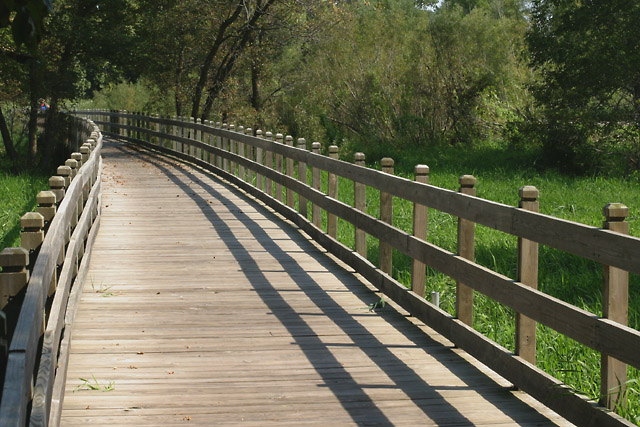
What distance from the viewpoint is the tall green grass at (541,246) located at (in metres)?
7.38

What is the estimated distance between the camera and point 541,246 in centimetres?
1214

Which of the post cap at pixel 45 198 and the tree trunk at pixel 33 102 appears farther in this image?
the tree trunk at pixel 33 102

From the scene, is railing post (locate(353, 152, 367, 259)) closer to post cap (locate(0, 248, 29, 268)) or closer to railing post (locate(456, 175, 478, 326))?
railing post (locate(456, 175, 478, 326))

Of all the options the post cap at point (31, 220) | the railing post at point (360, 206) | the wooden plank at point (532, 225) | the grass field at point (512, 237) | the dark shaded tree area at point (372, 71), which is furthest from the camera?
the dark shaded tree area at point (372, 71)

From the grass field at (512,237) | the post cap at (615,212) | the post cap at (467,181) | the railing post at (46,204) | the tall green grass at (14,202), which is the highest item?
the post cap at (615,212)

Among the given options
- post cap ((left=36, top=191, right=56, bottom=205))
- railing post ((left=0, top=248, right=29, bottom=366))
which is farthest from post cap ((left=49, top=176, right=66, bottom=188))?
railing post ((left=0, top=248, right=29, bottom=366))

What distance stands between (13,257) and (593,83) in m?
18.1

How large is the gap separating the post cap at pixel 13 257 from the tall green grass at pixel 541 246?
3042 millimetres

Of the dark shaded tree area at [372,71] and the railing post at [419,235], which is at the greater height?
the dark shaded tree area at [372,71]

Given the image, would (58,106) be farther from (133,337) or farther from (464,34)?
(133,337)

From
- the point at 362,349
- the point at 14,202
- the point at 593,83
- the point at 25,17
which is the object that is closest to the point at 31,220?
the point at 25,17

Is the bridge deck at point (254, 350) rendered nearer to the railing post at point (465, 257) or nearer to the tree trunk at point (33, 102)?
the railing post at point (465, 257)

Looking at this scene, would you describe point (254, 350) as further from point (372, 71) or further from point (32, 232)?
point (372, 71)

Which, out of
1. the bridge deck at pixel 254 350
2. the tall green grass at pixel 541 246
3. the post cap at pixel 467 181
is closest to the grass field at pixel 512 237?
the tall green grass at pixel 541 246
